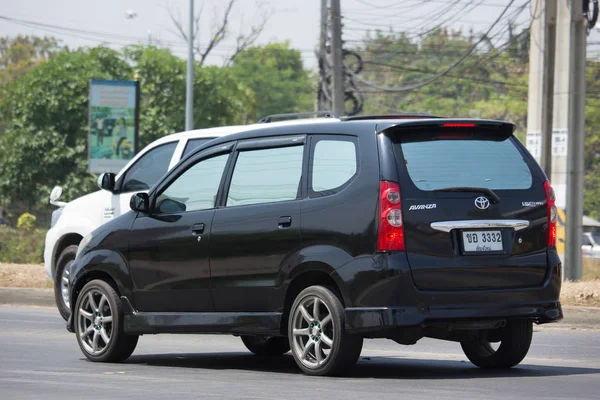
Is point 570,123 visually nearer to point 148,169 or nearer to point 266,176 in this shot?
point 148,169

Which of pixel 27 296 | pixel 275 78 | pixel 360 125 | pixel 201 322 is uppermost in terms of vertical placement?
pixel 275 78

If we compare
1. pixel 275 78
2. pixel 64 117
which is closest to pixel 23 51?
pixel 275 78

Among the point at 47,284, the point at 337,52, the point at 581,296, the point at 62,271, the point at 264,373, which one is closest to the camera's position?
the point at 264,373

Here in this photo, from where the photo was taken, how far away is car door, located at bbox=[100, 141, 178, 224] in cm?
1423

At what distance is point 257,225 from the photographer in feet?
30.0

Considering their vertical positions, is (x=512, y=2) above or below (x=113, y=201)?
above

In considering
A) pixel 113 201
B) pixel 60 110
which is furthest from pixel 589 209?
pixel 113 201

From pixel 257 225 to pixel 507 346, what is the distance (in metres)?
2.09

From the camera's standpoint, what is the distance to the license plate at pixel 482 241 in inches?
336

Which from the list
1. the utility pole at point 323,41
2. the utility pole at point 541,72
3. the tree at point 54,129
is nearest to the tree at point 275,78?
the tree at point 54,129

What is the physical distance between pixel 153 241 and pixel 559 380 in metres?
3.32

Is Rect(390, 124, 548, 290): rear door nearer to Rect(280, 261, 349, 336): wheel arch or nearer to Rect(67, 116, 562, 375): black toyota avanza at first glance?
Rect(67, 116, 562, 375): black toyota avanza

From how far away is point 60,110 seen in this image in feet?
183

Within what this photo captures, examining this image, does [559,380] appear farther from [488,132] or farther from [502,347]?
[488,132]
